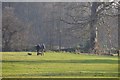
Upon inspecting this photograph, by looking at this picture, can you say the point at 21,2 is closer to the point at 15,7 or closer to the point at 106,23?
the point at 15,7

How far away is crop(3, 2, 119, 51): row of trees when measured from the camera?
148 ft

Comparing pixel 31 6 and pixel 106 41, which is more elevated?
pixel 31 6

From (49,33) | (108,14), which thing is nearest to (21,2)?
(49,33)

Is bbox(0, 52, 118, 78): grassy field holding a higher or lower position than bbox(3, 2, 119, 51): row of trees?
lower

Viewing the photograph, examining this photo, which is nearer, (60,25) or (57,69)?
(57,69)

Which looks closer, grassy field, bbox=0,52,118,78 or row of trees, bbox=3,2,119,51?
grassy field, bbox=0,52,118,78

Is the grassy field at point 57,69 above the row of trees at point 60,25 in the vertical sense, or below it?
below

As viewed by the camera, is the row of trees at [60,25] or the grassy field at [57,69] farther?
the row of trees at [60,25]

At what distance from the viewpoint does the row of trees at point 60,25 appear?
45.2 metres

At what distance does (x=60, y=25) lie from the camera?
72.8m

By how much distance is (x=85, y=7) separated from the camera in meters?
49.5

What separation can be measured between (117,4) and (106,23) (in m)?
5.99

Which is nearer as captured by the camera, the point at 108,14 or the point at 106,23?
the point at 108,14

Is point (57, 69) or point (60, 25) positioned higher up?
point (60, 25)
